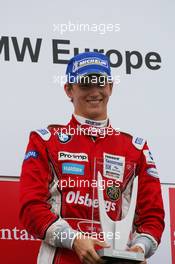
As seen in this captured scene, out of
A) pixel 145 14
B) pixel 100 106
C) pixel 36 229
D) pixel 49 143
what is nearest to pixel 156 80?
pixel 145 14

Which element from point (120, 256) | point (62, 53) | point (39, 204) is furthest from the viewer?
point (62, 53)

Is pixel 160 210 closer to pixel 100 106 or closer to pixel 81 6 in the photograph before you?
pixel 100 106

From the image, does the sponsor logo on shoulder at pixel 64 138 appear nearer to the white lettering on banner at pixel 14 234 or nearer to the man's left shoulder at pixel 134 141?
the man's left shoulder at pixel 134 141

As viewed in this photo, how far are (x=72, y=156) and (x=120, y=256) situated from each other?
388 millimetres

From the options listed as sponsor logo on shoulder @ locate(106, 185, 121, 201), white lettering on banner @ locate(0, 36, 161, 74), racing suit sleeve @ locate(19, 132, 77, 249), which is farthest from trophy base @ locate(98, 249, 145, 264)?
white lettering on banner @ locate(0, 36, 161, 74)

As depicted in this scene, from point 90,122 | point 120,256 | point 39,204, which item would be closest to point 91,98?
point 90,122

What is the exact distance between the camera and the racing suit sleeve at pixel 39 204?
81.2 inches

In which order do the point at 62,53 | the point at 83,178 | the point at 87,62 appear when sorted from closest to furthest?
the point at 83,178 < the point at 87,62 < the point at 62,53

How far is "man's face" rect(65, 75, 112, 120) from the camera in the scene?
2320 millimetres

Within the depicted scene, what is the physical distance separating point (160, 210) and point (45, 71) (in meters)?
0.70

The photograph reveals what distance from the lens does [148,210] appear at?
2.22 m

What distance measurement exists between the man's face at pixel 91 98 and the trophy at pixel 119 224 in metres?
0.17

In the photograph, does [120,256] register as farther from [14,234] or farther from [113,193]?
[14,234]

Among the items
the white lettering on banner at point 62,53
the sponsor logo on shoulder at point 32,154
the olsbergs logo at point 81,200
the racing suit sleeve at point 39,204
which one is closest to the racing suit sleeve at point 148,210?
the olsbergs logo at point 81,200
